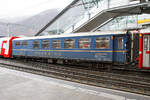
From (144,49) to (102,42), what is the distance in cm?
302

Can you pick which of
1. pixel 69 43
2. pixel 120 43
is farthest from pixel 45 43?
pixel 120 43

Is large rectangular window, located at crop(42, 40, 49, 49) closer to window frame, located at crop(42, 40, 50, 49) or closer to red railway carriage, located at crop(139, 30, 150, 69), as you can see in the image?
window frame, located at crop(42, 40, 50, 49)

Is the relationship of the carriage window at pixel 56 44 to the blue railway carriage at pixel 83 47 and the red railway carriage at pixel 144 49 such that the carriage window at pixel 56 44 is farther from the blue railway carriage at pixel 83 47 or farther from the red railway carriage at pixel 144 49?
the red railway carriage at pixel 144 49

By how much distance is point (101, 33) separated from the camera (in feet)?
36.3

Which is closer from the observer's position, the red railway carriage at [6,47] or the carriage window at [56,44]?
the carriage window at [56,44]

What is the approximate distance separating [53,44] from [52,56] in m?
1.19

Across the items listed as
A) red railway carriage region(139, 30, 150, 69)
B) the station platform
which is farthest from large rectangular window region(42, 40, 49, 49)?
red railway carriage region(139, 30, 150, 69)

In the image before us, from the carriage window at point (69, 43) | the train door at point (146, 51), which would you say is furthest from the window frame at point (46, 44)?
the train door at point (146, 51)

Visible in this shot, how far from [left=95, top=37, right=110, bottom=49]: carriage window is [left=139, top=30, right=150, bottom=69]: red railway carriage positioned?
236 cm

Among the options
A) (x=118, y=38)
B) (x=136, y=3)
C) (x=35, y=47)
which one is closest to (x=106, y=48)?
(x=118, y=38)

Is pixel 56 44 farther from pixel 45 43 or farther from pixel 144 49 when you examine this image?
pixel 144 49

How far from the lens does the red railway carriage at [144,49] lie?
29.8ft

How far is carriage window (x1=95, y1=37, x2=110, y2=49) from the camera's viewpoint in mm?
10750

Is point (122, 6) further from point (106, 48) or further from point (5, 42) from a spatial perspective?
point (5, 42)
